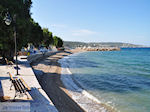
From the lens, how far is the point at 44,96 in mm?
7105

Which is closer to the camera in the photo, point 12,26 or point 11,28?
point 11,28

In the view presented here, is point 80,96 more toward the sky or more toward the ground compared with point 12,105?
more toward the ground

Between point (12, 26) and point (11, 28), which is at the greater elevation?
point (12, 26)

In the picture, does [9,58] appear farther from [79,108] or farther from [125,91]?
[125,91]

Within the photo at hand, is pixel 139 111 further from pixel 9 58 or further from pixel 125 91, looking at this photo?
pixel 9 58

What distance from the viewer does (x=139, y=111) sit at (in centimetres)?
769

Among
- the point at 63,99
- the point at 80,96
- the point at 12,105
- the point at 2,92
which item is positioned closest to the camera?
the point at 12,105

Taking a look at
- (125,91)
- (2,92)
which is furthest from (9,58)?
(125,91)

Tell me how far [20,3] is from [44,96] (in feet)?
43.5

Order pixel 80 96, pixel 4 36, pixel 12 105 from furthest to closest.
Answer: pixel 4 36
pixel 80 96
pixel 12 105

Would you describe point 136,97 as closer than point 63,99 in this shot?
No

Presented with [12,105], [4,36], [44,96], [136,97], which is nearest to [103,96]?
[136,97]

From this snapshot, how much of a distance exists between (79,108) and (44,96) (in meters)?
2.08

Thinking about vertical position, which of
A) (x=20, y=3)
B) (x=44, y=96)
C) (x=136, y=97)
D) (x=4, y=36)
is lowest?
(x=136, y=97)
